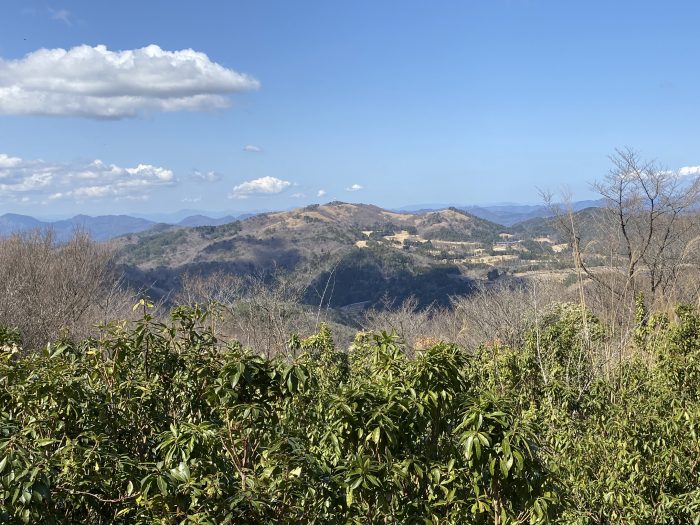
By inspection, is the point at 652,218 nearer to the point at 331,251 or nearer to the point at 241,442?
the point at 241,442

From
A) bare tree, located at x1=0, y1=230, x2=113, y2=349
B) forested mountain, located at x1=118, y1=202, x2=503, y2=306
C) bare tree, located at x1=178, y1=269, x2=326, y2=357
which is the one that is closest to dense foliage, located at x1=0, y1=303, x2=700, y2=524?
bare tree, located at x1=178, y1=269, x2=326, y2=357

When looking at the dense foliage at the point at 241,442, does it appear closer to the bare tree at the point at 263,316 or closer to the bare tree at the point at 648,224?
the bare tree at the point at 263,316

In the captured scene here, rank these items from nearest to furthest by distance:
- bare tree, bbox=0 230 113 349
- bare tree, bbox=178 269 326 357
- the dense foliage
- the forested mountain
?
1. the dense foliage
2. bare tree, bbox=178 269 326 357
3. bare tree, bbox=0 230 113 349
4. the forested mountain

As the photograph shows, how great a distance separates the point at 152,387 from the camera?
3.93 m

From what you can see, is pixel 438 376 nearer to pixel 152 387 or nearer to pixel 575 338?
pixel 152 387

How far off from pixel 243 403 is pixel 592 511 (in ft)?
14.0

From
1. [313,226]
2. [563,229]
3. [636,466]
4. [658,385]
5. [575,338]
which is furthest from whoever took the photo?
[313,226]

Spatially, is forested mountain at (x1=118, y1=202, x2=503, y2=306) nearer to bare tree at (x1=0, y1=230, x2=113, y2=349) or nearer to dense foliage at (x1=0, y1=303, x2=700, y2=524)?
bare tree at (x1=0, y1=230, x2=113, y2=349)

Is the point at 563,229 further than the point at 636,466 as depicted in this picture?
Yes

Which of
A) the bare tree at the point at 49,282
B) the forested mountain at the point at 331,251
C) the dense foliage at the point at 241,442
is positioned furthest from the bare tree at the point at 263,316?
the forested mountain at the point at 331,251

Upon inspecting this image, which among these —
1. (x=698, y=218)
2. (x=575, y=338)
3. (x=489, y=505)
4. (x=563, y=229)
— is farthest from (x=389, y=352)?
(x=698, y=218)

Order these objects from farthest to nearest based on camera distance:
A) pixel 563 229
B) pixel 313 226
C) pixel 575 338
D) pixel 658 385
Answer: pixel 313 226
pixel 563 229
pixel 575 338
pixel 658 385

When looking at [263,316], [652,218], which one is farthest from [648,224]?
[263,316]

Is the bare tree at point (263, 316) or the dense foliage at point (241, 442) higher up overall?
the dense foliage at point (241, 442)
